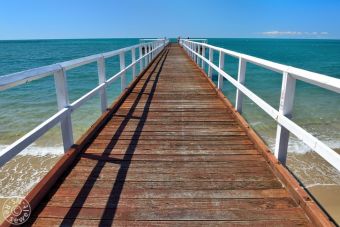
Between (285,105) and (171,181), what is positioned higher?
(285,105)

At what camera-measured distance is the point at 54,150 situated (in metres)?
8.59

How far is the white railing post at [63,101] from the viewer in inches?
123

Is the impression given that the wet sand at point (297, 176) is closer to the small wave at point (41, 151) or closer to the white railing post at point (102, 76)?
the small wave at point (41, 151)

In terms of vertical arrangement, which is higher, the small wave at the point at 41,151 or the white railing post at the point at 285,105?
the white railing post at the point at 285,105

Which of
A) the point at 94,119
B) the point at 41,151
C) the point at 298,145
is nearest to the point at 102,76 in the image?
the point at 41,151

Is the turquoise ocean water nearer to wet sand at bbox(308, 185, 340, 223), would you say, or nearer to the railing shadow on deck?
wet sand at bbox(308, 185, 340, 223)

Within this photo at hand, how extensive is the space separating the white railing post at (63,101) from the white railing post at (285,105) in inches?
93.4

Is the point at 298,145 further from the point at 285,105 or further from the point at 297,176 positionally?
the point at 285,105

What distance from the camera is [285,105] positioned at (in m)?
2.83

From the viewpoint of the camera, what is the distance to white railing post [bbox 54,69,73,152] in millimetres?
3121

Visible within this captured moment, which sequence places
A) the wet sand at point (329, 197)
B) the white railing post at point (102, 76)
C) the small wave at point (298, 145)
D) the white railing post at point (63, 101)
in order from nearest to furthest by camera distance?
the white railing post at point (63, 101) < the white railing post at point (102, 76) < the wet sand at point (329, 197) < the small wave at point (298, 145)

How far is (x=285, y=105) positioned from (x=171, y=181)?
1386mm

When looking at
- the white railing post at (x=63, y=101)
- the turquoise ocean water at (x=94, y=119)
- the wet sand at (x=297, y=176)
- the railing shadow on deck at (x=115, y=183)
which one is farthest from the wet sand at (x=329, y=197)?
the white railing post at (x=63, y=101)

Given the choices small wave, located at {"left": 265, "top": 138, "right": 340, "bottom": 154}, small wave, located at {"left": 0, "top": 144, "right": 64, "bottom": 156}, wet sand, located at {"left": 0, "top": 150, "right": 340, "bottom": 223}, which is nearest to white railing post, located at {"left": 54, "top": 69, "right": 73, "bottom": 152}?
wet sand, located at {"left": 0, "top": 150, "right": 340, "bottom": 223}
